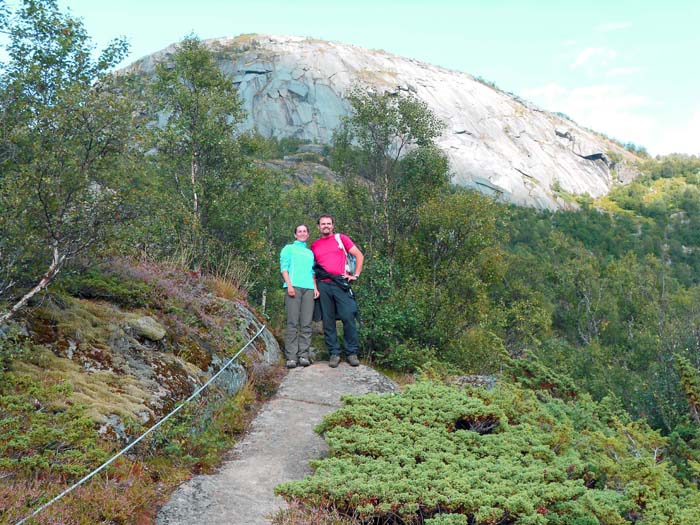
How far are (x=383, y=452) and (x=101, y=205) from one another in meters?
3.88

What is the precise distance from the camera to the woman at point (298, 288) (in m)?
9.10

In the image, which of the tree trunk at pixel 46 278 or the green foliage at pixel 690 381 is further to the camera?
the green foliage at pixel 690 381

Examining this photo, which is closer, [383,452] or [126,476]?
[126,476]

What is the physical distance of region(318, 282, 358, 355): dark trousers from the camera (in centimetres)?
924

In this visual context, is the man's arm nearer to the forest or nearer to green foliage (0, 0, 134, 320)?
the forest

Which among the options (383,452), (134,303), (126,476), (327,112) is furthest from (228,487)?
(327,112)

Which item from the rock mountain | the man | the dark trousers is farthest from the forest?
the rock mountain

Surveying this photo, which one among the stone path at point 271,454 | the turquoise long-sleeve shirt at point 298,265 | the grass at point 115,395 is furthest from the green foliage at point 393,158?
the grass at point 115,395

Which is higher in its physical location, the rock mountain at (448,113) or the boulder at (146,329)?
the rock mountain at (448,113)

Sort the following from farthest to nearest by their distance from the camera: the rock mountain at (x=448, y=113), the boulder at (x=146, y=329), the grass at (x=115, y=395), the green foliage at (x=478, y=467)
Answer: the rock mountain at (x=448, y=113)
the boulder at (x=146, y=329)
the green foliage at (x=478, y=467)
the grass at (x=115, y=395)

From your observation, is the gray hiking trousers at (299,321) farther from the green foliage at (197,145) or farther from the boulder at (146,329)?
the green foliage at (197,145)

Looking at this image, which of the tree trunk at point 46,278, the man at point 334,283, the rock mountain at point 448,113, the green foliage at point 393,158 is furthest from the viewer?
the rock mountain at point 448,113

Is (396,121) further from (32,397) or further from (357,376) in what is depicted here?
(32,397)

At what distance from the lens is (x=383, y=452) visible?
5.59 metres
